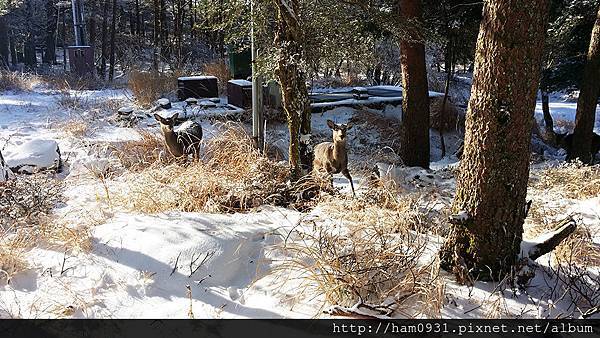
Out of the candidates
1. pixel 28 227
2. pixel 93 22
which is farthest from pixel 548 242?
pixel 93 22

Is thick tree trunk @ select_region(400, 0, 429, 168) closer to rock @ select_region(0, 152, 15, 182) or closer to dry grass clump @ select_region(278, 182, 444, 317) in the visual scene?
dry grass clump @ select_region(278, 182, 444, 317)

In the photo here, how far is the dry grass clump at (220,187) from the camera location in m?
4.57

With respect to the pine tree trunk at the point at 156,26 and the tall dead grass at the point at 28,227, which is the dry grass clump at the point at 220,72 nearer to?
the pine tree trunk at the point at 156,26

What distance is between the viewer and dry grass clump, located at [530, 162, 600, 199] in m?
5.24

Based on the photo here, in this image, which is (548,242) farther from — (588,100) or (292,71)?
(588,100)

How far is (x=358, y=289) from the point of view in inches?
114

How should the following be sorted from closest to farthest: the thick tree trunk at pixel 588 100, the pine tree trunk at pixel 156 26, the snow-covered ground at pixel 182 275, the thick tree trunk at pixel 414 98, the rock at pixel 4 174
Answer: the snow-covered ground at pixel 182 275 → the rock at pixel 4 174 → the thick tree trunk at pixel 414 98 → the thick tree trunk at pixel 588 100 → the pine tree trunk at pixel 156 26

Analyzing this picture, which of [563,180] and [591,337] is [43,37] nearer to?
[563,180]

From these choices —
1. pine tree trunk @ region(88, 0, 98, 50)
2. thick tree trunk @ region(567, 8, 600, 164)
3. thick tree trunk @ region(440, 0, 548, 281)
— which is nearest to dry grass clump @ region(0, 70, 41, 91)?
pine tree trunk @ region(88, 0, 98, 50)

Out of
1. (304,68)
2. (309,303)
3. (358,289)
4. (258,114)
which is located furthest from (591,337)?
(258,114)

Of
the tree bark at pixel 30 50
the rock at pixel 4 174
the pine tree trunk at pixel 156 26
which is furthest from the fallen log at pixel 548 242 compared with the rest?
the tree bark at pixel 30 50

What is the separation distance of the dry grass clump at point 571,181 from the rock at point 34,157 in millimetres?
6570

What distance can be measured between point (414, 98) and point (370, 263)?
5.05 meters

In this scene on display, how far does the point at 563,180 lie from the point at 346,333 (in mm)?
4502
